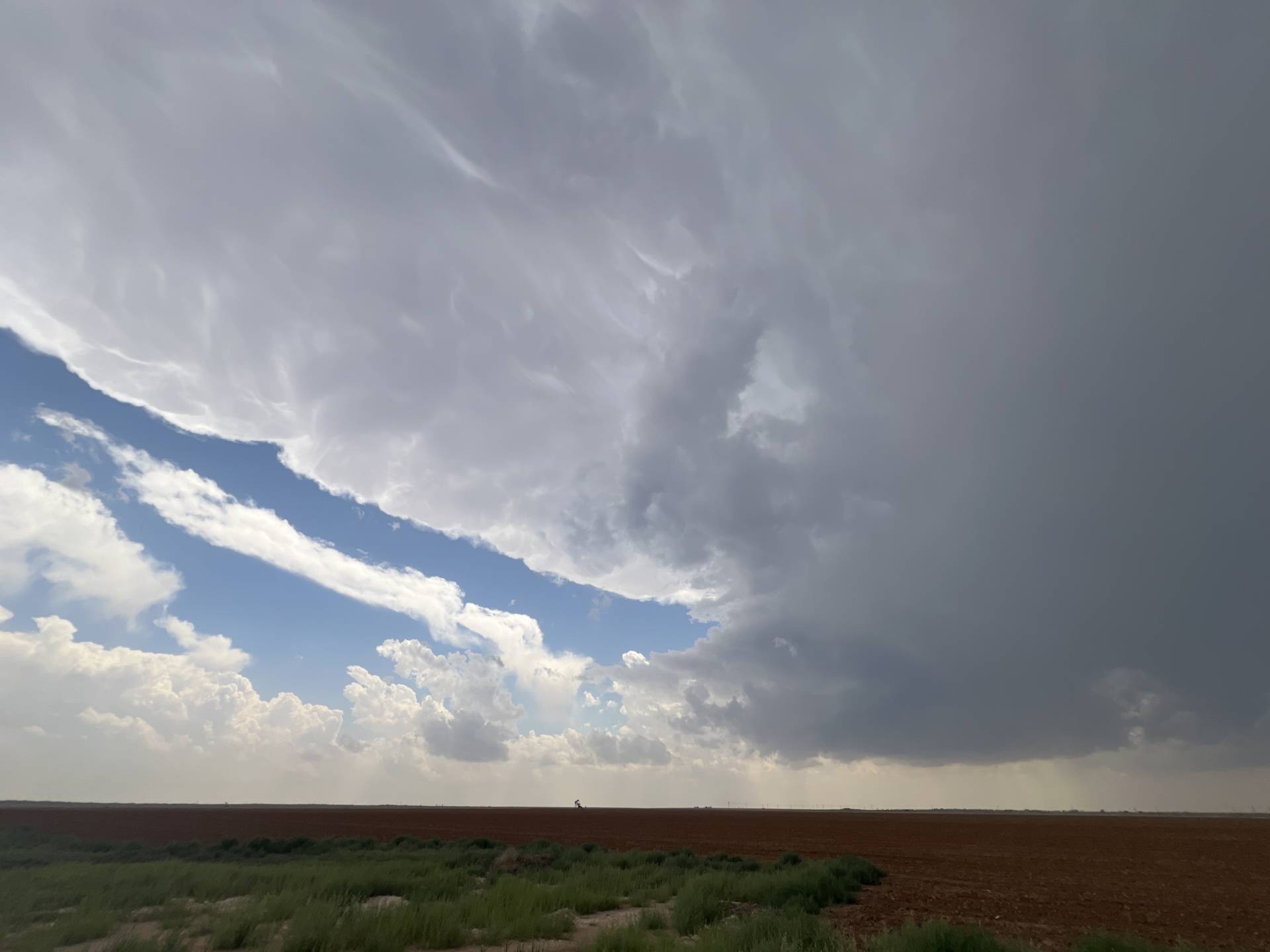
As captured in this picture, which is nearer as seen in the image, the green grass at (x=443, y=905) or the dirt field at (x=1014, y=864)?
the green grass at (x=443, y=905)

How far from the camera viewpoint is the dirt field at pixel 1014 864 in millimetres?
20516

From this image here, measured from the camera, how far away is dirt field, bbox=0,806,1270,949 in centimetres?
2052

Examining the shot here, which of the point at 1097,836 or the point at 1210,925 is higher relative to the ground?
the point at 1097,836

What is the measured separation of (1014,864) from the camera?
39781mm

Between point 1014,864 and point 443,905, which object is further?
point 1014,864

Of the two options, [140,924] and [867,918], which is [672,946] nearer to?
[867,918]

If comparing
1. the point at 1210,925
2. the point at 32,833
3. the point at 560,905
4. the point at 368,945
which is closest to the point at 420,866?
the point at 560,905

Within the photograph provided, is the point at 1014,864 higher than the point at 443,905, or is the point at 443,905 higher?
the point at 1014,864

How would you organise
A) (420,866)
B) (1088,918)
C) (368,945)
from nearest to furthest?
(368,945) < (1088,918) < (420,866)

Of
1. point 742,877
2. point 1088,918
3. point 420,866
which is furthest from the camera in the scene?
point 420,866

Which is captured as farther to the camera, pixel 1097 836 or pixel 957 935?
pixel 1097 836

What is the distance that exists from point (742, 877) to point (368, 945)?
16.5m

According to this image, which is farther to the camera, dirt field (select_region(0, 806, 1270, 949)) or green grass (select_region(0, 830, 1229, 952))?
dirt field (select_region(0, 806, 1270, 949))

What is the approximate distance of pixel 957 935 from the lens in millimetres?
14109
